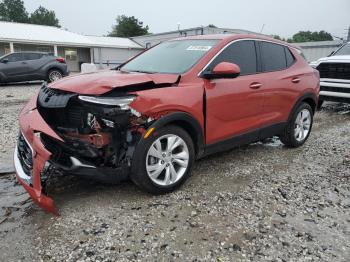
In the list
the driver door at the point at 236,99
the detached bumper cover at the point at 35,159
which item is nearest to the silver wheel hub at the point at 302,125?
the driver door at the point at 236,99

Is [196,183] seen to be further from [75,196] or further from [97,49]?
[97,49]

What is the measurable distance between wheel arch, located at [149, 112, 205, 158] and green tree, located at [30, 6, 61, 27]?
8462 cm

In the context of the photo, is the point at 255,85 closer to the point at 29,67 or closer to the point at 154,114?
the point at 154,114

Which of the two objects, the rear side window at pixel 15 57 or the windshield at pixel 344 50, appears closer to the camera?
the windshield at pixel 344 50

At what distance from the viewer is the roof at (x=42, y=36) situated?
27812 mm

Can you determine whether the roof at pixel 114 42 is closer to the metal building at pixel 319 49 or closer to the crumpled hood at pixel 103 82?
the metal building at pixel 319 49

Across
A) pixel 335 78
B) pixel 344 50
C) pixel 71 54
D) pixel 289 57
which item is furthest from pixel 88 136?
pixel 71 54

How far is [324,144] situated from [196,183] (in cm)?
321

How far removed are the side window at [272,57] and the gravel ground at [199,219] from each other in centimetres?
148

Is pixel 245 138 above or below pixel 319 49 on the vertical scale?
below

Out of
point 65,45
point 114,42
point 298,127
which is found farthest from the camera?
point 114,42

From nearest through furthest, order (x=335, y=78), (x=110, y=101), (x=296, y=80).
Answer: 1. (x=110, y=101)
2. (x=296, y=80)
3. (x=335, y=78)

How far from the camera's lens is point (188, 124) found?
3904 mm

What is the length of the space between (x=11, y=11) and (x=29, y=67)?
242ft
